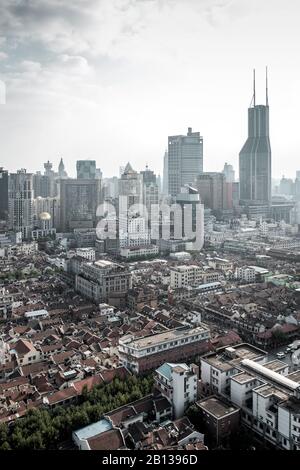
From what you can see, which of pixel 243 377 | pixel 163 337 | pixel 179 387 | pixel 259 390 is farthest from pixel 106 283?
pixel 259 390

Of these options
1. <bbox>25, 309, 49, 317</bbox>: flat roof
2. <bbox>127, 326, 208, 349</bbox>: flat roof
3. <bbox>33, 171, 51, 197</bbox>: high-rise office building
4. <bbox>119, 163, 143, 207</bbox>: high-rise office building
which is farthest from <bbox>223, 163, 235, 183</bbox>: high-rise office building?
<bbox>127, 326, 208, 349</bbox>: flat roof

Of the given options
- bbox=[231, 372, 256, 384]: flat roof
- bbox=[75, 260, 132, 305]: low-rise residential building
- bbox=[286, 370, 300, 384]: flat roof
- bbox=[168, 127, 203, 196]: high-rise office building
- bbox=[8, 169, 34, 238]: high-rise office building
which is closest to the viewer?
bbox=[231, 372, 256, 384]: flat roof

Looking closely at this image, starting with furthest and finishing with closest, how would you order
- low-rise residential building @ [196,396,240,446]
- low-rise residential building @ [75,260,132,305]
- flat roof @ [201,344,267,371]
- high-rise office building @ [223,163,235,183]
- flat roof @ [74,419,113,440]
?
1. high-rise office building @ [223,163,235,183]
2. low-rise residential building @ [75,260,132,305]
3. flat roof @ [201,344,267,371]
4. low-rise residential building @ [196,396,240,446]
5. flat roof @ [74,419,113,440]

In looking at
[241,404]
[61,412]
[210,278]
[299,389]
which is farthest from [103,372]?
[210,278]

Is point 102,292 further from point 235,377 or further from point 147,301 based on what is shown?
point 235,377

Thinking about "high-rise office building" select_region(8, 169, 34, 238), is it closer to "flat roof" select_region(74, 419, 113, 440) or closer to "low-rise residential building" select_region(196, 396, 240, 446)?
"flat roof" select_region(74, 419, 113, 440)

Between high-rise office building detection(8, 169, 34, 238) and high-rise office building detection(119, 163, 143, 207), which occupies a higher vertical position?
high-rise office building detection(119, 163, 143, 207)
